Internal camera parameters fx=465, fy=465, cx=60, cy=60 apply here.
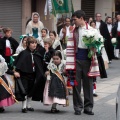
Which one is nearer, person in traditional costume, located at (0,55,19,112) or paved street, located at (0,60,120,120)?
paved street, located at (0,60,120,120)

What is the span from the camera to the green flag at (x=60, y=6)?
16.8 m

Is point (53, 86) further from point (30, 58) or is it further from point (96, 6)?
point (96, 6)

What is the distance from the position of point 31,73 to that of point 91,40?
140 centimetres

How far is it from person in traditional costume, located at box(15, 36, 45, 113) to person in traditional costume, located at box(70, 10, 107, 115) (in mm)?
749

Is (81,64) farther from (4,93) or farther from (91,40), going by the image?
(4,93)

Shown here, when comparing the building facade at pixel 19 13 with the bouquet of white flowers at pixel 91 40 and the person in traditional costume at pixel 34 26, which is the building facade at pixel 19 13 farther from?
the bouquet of white flowers at pixel 91 40

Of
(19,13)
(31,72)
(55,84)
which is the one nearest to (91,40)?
(55,84)

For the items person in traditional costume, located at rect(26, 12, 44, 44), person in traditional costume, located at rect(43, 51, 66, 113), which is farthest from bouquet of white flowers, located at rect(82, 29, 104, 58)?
person in traditional costume, located at rect(26, 12, 44, 44)

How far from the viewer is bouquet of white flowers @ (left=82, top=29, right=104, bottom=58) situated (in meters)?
8.55

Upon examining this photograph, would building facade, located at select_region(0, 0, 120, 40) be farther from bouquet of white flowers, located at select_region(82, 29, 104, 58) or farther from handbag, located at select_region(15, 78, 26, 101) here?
bouquet of white flowers, located at select_region(82, 29, 104, 58)

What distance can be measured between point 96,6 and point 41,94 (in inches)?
732

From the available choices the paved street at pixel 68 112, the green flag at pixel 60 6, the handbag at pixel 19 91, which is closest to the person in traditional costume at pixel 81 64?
the paved street at pixel 68 112

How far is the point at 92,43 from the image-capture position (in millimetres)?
8547

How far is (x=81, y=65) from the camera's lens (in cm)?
879
